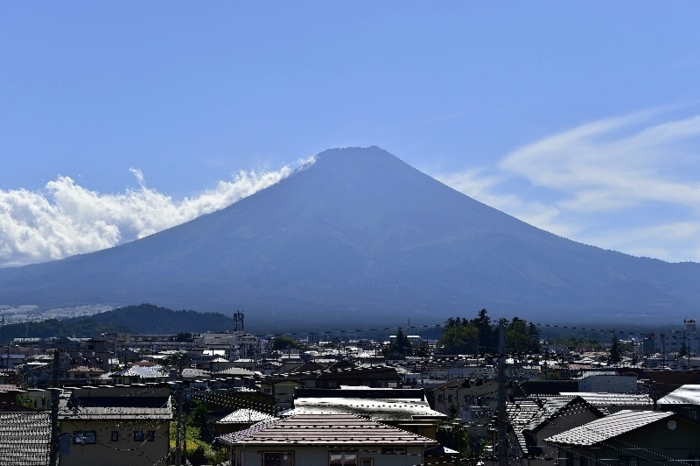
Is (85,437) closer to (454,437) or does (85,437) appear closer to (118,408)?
(118,408)

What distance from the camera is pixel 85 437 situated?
2750cm

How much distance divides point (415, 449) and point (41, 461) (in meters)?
7.99

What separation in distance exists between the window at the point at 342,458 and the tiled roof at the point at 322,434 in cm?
20

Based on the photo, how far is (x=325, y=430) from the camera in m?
19.2

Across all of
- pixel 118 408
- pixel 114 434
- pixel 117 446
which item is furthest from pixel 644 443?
pixel 118 408

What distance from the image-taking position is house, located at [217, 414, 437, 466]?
1867 centimetres

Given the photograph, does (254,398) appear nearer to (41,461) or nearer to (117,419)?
(117,419)

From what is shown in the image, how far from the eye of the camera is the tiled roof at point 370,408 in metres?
27.4

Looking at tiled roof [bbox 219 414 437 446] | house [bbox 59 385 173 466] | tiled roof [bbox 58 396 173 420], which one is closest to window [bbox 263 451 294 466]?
tiled roof [bbox 219 414 437 446]

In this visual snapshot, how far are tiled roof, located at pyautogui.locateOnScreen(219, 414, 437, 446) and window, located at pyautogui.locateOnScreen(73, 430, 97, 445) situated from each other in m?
8.63

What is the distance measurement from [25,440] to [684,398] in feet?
50.5

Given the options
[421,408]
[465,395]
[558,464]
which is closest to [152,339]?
[465,395]

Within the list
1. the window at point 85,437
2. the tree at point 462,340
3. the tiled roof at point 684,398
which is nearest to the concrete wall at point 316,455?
the tiled roof at point 684,398

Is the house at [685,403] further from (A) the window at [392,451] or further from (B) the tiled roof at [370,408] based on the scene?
(B) the tiled roof at [370,408]
